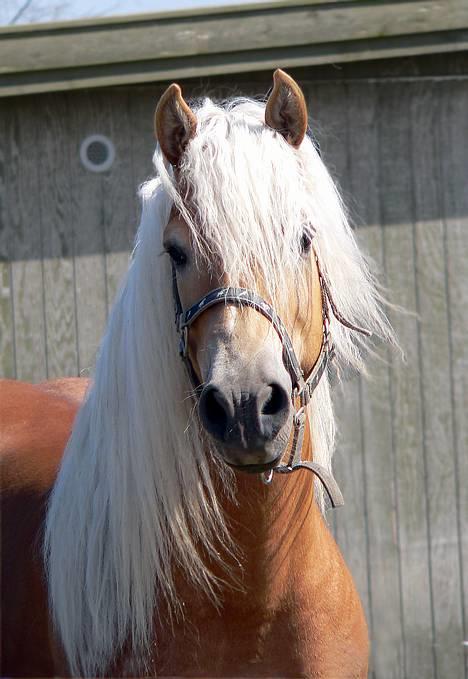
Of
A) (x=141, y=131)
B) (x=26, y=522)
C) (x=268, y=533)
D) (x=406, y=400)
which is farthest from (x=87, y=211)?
(x=268, y=533)

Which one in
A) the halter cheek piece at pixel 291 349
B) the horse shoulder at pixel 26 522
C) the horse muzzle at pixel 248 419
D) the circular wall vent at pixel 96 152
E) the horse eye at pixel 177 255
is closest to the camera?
the horse muzzle at pixel 248 419

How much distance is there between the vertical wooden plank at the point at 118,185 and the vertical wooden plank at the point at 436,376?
50.4 inches

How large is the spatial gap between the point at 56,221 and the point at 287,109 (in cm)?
241

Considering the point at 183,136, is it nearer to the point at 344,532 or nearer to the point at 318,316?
the point at 318,316

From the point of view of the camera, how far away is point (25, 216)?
4168 mm

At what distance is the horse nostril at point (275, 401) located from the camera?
1.64 m

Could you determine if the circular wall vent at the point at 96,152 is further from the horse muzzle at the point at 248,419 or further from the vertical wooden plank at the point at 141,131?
the horse muzzle at the point at 248,419

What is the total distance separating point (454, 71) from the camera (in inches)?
164

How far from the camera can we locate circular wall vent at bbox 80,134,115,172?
4.16m

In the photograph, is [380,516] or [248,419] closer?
[248,419]

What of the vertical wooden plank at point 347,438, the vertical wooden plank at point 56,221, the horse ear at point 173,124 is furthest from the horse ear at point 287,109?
the vertical wooden plank at point 56,221

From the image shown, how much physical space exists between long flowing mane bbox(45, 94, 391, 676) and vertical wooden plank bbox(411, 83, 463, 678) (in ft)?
7.20

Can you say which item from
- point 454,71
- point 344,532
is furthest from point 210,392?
point 454,71

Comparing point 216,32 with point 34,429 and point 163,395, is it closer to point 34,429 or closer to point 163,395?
point 34,429
